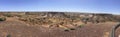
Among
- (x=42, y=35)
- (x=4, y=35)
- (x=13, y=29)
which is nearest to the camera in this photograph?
(x=4, y=35)

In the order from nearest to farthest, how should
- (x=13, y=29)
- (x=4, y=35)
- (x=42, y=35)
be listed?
1. (x=4, y=35)
2. (x=42, y=35)
3. (x=13, y=29)

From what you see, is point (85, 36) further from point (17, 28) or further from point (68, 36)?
point (17, 28)

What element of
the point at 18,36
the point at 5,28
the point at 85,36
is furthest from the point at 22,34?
the point at 85,36

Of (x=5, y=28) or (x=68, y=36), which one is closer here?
(x=68, y=36)

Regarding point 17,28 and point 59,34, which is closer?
point 59,34

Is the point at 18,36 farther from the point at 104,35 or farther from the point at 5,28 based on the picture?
the point at 104,35

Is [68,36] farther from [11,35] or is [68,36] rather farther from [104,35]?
[11,35]

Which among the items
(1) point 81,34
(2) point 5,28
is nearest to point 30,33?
(2) point 5,28
